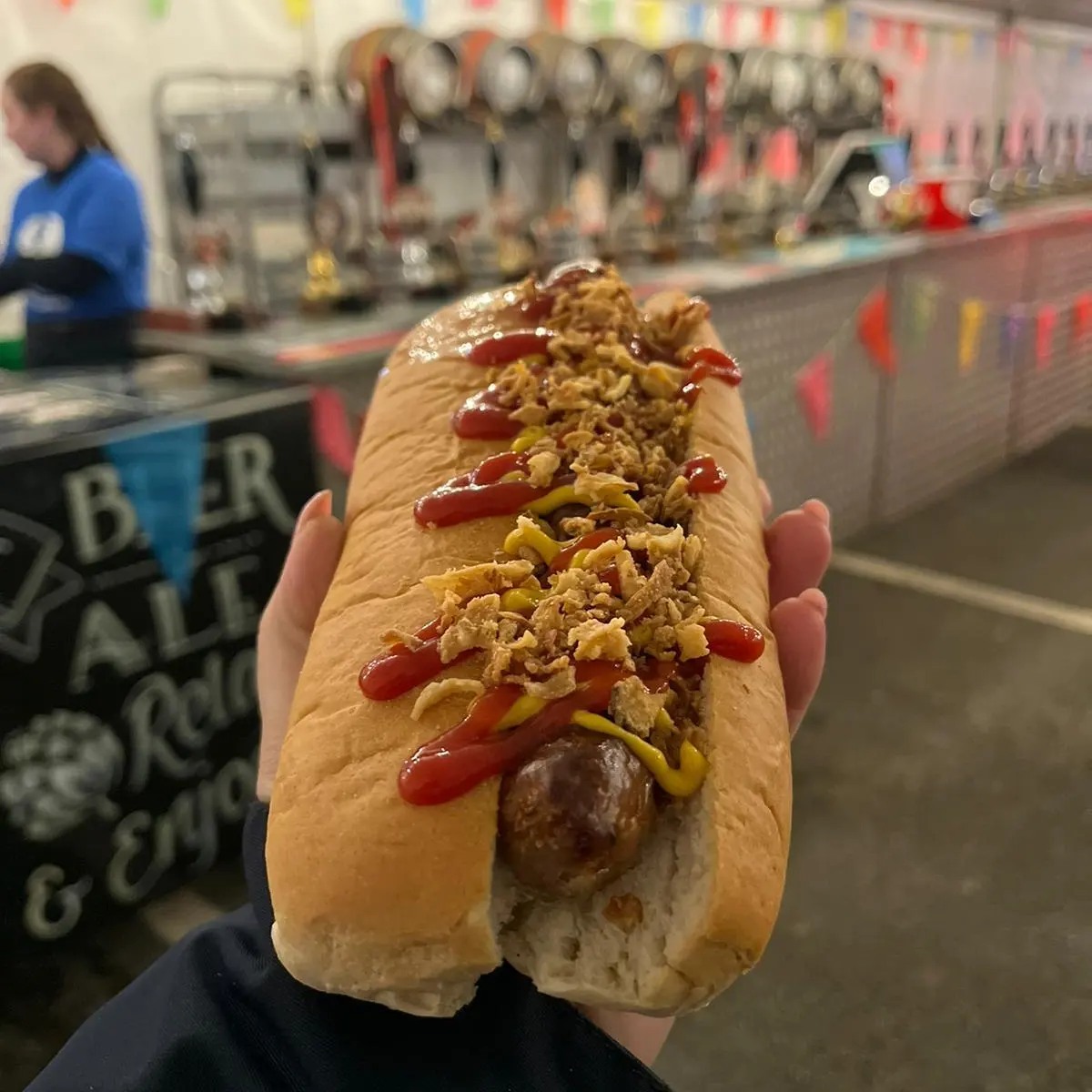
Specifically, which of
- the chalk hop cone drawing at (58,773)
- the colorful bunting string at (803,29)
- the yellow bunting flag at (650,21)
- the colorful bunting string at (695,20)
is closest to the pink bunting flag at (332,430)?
the chalk hop cone drawing at (58,773)

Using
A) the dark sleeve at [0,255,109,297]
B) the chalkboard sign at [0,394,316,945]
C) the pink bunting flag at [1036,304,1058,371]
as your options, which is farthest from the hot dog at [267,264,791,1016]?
the pink bunting flag at [1036,304,1058,371]

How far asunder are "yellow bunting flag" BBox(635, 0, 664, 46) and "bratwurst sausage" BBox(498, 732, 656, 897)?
6.74m

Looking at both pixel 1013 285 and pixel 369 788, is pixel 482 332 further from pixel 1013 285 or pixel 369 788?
pixel 1013 285

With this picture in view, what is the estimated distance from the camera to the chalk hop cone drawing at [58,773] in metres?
2.57

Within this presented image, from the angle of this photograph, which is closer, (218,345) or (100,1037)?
(100,1037)

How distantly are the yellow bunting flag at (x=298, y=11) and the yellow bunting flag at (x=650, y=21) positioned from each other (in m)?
2.46

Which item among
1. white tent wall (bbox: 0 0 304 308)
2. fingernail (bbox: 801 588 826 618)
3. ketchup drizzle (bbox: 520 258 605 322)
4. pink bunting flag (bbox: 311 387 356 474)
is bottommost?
pink bunting flag (bbox: 311 387 356 474)

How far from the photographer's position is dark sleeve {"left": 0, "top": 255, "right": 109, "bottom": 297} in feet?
12.3

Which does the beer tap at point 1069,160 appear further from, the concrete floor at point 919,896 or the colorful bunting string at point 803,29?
the concrete floor at point 919,896

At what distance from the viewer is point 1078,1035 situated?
8.35 feet

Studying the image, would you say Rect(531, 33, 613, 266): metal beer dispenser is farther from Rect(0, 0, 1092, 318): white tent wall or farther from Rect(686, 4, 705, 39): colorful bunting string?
Rect(686, 4, 705, 39): colorful bunting string

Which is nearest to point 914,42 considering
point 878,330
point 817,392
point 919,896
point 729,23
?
point 729,23

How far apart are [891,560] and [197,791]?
12.1 ft

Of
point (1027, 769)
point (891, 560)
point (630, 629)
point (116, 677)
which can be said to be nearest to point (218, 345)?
point (116, 677)
